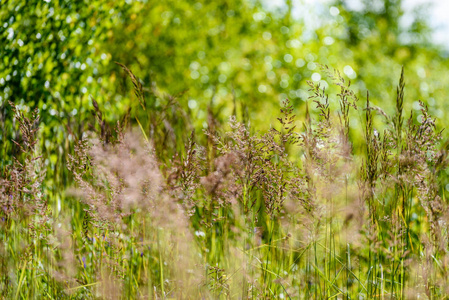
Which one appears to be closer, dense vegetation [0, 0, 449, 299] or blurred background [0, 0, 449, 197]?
dense vegetation [0, 0, 449, 299]

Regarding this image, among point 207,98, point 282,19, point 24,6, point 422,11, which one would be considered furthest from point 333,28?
point 422,11

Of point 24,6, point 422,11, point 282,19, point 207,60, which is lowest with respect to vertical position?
point 24,6

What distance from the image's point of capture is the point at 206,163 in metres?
1.86

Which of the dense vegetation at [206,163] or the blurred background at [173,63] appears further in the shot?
the blurred background at [173,63]

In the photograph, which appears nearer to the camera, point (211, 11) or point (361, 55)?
point (211, 11)

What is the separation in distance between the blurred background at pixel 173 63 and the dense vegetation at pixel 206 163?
0.02 m

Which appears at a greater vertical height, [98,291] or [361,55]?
[361,55]

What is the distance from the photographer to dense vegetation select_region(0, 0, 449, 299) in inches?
57.1

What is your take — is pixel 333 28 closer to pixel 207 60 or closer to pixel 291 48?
pixel 291 48

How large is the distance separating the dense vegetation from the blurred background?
16 mm

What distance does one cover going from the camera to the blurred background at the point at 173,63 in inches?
113

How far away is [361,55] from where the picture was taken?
7.44 m

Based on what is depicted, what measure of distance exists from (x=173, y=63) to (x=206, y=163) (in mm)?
3197

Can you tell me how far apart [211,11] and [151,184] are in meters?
3.83
